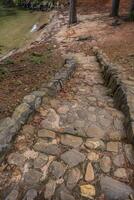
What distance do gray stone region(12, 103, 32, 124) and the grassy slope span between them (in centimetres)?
823

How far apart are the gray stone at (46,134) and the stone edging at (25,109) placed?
0.32 metres

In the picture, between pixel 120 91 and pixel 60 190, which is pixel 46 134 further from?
pixel 120 91

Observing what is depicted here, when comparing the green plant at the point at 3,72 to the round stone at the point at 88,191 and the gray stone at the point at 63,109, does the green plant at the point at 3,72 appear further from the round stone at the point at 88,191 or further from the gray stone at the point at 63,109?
the round stone at the point at 88,191

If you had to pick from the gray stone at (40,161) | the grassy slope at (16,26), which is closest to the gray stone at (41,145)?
the gray stone at (40,161)

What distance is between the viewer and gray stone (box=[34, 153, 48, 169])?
3.23 metres

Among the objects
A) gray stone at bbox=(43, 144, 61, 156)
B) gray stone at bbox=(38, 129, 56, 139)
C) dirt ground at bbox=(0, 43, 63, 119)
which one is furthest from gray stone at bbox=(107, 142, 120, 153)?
dirt ground at bbox=(0, 43, 63, 119)

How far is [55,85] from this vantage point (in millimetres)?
5363

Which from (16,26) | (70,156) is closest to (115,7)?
(16,26)

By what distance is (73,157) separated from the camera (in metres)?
3.39

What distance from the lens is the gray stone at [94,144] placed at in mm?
3619

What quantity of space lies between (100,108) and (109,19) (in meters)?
9.61

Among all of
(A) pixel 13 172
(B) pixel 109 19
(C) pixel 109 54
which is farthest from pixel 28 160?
(B) pixel 109 19

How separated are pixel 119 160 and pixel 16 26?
47.2 ft

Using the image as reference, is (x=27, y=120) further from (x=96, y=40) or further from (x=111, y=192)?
(x=96, y=40)
